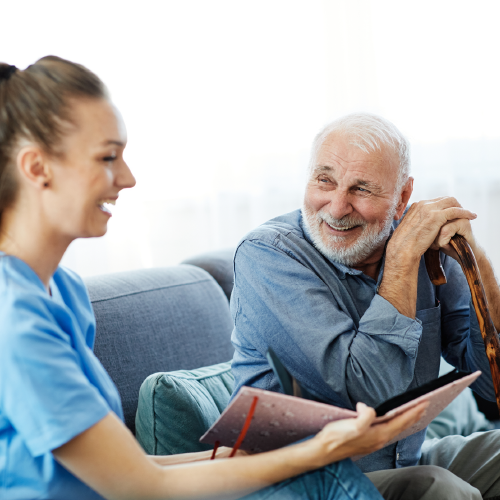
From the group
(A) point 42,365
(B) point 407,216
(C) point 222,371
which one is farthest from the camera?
(C) point 222,371

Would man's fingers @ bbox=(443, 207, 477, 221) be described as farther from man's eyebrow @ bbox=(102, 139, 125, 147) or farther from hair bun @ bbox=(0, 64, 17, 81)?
hair bun @ bbox=(0, 64, 17, 81)

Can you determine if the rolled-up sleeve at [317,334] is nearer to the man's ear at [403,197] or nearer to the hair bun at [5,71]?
the man's ear at [403,197]

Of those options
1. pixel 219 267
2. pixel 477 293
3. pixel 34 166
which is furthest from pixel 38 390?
pixel 219 267

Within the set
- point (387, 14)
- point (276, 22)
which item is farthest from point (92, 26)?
point (387, 14)

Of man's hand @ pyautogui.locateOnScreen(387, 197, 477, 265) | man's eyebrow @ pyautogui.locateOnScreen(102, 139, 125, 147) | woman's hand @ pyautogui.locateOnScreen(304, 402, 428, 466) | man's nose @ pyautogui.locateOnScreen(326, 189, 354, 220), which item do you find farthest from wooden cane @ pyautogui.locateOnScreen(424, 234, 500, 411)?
man's eyebrow @ pyautogui.locateOnScreen(102, 139, 125, 147)

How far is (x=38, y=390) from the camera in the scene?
0.68 metres

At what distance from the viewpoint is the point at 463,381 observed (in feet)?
2.90

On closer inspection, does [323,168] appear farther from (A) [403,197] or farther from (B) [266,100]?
(B) [266,100]

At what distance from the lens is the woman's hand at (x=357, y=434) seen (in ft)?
2.56

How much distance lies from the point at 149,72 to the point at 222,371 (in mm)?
1492

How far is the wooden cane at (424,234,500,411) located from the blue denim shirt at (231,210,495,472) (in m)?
0.09

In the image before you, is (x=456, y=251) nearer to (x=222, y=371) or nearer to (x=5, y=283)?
(x=222, y=371)

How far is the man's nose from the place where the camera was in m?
1.32

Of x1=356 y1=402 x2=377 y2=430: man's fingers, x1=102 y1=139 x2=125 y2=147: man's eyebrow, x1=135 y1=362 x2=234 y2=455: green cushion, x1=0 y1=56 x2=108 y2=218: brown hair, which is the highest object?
x1=0 y1=56 x2=108 y2=218: brown hair
